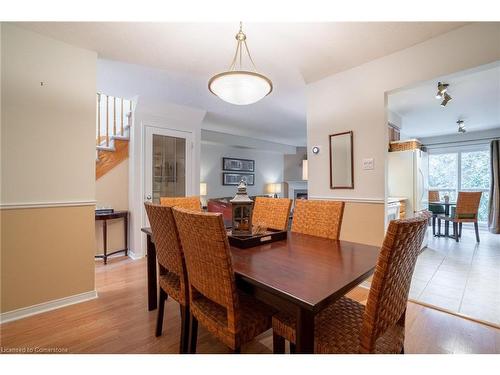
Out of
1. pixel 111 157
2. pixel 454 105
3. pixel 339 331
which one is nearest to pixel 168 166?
pixel 111 157

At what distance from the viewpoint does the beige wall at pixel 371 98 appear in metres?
1.86

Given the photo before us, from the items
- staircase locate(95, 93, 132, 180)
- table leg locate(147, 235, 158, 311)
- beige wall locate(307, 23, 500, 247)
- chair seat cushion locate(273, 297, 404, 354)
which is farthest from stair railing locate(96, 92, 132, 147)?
chair seat cushion locate(273, 297, 404, 354)

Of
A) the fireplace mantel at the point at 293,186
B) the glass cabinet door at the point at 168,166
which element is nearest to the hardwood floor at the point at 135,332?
the glass cabinet door at the point at 168,166

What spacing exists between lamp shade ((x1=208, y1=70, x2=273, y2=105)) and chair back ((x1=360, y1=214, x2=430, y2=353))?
119 cm

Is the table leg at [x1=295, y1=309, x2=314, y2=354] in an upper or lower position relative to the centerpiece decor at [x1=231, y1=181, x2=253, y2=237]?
lower

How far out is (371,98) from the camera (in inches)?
95.5

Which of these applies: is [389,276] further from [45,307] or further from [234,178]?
[234,178]

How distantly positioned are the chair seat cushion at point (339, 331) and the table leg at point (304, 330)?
0.50 feet

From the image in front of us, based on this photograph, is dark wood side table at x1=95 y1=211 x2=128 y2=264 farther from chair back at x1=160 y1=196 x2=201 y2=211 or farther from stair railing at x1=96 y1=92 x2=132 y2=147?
chair back at x1=160 y1=196 x2=201 y2=211

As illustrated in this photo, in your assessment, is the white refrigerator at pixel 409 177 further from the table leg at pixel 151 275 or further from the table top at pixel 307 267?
the table leg at pixel 151 275

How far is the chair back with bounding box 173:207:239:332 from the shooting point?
3.14ft

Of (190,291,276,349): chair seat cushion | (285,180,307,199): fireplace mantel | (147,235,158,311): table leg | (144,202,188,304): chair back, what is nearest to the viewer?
(190,291,276,349): chair seat cushion
